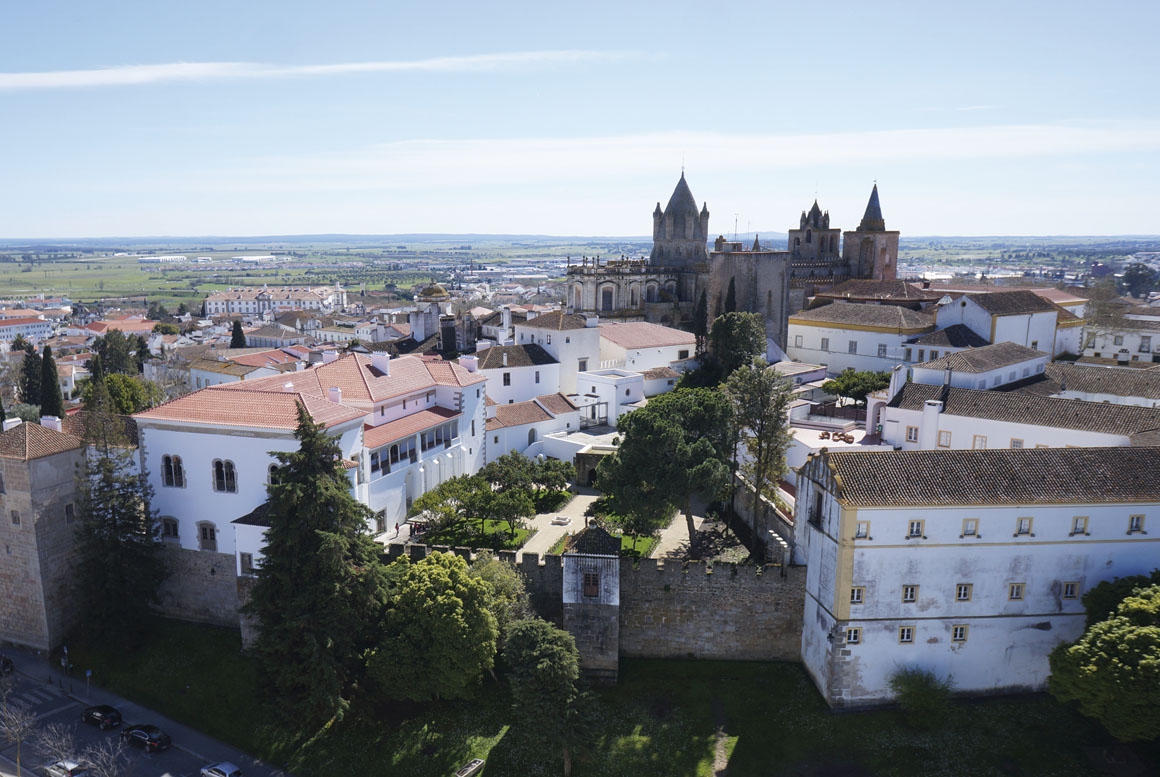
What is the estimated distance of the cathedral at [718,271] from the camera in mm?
64500

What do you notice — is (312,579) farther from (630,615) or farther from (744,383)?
(744,383)

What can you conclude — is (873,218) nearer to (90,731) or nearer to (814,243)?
(814,243)

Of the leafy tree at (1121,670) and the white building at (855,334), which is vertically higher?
the white building at (855,334)

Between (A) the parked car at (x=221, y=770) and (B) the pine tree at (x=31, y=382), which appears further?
(B) the pine tree at (x=31, y=382)

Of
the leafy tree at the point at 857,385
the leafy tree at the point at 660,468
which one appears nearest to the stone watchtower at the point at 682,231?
the leafy tree at the point at 857,385

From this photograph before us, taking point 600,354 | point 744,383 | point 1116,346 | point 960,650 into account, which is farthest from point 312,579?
point 1116,346

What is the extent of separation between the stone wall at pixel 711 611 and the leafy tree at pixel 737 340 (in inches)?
1006

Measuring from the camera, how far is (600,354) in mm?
54781

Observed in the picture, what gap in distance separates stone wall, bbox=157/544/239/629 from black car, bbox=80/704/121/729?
4439 millimetres

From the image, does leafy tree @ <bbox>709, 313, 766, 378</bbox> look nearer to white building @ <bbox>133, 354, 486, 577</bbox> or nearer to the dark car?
white building @ <bbox>133, 354, 486, 577</bbox>

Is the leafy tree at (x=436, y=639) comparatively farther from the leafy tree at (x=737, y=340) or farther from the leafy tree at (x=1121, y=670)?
the leafy tree at (x=737, y=340)

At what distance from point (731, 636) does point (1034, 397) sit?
16.1m

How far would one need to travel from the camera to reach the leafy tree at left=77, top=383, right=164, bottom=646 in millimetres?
29703

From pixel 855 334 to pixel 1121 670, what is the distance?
114 feet
